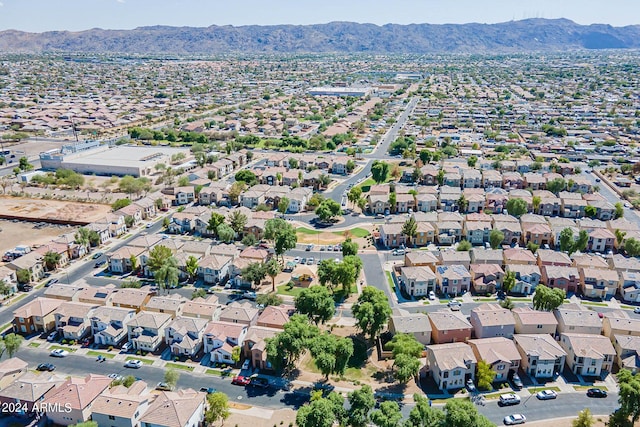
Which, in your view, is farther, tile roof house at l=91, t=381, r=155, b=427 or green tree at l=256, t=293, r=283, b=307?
green tree at l=256, t=293, r=283, b=307

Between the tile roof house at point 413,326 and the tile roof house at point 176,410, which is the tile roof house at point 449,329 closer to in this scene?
the tile roof house at point 413,326

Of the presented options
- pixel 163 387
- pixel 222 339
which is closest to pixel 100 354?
pixel 163 387

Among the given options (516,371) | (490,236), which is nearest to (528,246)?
(490,236)

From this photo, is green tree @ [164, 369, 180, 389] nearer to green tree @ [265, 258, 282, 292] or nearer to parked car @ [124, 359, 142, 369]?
parked car @ [124, 359, 142, 369]

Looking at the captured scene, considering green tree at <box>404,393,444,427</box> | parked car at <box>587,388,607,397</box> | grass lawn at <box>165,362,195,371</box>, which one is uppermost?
green tree at <box>404,393,444,427</box>

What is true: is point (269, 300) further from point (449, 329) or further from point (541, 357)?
point (541, 357)

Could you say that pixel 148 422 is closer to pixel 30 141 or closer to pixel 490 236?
pixel 490 236

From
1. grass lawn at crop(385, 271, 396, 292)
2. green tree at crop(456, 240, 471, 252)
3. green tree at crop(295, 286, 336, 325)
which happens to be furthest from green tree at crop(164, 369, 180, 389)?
green tree at crop(456, 240, 471, 252)
